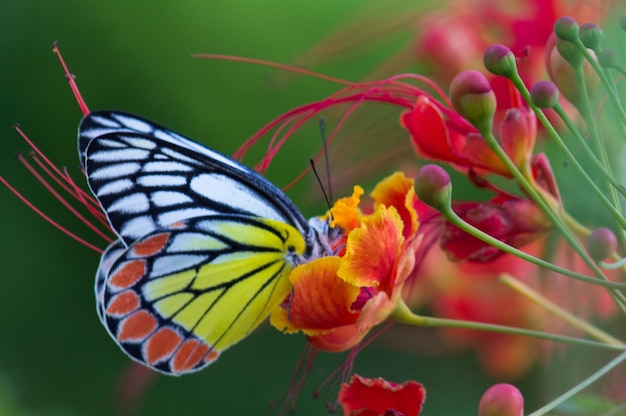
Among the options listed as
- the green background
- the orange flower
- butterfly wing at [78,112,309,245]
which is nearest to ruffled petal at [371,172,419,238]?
the orange flower

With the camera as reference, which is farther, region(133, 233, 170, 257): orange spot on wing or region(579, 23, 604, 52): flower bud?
region(133, 233, 170, 257): orange spot on wing

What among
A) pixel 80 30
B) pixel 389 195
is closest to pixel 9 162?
pixel 80 30

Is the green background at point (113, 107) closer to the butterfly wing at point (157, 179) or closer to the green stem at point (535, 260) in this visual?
the butterfly wing at point (157, 179)

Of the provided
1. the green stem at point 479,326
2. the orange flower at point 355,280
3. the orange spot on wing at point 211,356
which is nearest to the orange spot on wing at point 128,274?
the orange spot on wing at point 211,356

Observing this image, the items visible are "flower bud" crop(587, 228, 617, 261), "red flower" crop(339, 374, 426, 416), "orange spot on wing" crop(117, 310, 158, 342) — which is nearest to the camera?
"flower bud" crop(587, 228, 617, 261)

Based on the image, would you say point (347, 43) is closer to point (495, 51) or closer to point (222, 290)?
point (222, 290)

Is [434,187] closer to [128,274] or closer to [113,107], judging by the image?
[128,274]

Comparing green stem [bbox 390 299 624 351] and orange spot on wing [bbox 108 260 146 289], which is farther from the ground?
orange spot on wing [bbox 108 260 146 289]

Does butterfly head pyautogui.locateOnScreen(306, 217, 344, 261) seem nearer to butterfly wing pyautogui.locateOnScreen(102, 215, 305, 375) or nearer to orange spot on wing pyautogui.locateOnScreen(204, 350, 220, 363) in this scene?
butterfly wing pyautogui.locateOnScreen(102, 215, 305, 375)
